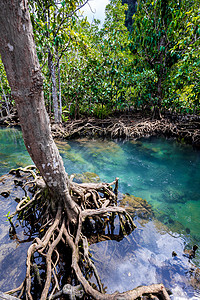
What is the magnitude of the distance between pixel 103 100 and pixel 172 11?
6335 millimetres

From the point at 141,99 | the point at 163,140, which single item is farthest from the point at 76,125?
the point at 163,140

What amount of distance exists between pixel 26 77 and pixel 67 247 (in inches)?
99.6

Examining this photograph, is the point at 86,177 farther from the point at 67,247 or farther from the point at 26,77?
the point at 26,77

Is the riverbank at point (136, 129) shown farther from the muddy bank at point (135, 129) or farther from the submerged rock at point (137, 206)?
the submerged rock at point (137, 206)

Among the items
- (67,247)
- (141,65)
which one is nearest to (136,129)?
(141,65)

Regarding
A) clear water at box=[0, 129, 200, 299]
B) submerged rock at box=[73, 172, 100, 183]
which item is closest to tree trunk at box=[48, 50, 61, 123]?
clear water at box=[0, 129, 200, 299]

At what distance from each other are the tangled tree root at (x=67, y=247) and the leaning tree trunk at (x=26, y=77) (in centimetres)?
101

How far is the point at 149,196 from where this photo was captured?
494 cm

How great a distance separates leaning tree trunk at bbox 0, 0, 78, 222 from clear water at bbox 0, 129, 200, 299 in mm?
2140

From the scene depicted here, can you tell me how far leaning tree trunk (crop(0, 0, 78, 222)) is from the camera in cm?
133

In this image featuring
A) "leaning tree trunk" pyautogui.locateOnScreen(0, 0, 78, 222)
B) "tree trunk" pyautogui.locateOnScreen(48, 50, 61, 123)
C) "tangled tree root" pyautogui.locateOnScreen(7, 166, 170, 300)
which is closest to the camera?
"leaning tree trunk" pyautogui.locateOnScreen(0, 0, 78, 222)

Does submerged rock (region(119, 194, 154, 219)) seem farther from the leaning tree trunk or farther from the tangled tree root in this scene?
the leaning tree trunk

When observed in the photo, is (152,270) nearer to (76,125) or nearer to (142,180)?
(142,180)

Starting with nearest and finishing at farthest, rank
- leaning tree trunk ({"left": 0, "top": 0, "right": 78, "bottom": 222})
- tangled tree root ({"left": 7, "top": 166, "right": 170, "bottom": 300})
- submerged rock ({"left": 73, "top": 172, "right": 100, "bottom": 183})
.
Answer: leaning tree trunk ({"left": 0, "top": 0, "right": 78, "bottom": 222})
tangled tree root ({"left": 7, "top": 166, "right": 170, "bottom": 300})
submerged rock ({"left": 73, "top": 172, "right": 100, "bottom": 183})
